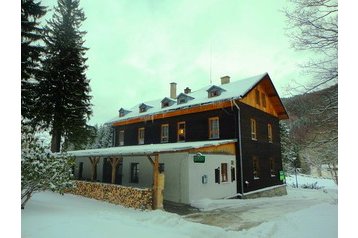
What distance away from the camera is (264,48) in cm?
573

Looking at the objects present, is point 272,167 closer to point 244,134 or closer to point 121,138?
point 244,134

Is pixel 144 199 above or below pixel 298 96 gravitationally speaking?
below

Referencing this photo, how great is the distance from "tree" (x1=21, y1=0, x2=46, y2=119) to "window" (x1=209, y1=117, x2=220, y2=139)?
8870 millimetres

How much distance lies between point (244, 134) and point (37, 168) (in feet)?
29.0

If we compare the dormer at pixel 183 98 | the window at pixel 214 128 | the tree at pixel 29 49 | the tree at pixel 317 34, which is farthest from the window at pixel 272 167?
the tree at pixel 29 49

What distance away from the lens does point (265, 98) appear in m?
15.1

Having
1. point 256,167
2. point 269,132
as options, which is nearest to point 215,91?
point 269,132

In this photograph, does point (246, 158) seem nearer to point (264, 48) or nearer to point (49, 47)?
point (264, 48)

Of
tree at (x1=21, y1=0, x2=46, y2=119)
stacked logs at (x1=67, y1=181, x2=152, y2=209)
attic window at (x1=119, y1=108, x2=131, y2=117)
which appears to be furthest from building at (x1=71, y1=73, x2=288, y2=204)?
tree at (x1=21, y1=0, x2=46, y2=119)

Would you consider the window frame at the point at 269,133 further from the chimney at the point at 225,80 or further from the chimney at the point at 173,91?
the chimney at the point at 173,91

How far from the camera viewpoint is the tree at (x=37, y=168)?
621 cm

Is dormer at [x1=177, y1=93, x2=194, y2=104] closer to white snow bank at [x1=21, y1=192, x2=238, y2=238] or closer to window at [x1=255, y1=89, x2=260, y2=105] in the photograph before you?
window at [x1=255, y1=89, x2=260, y2=105]

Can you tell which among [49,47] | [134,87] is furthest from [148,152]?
[49,47]
